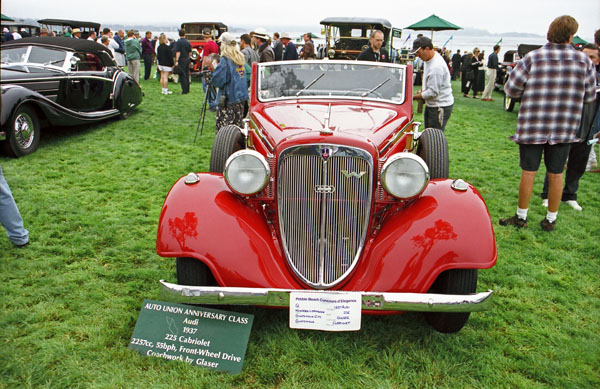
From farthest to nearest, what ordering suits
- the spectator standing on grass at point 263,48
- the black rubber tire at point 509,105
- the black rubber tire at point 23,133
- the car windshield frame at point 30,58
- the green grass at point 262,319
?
the black rubber tire at point 509,105 < the spectator standing on grass at point 263,48 < the car windshield frame at point 30,58 < the black rubber tire at point 23,133 < the green grass at point 262,319

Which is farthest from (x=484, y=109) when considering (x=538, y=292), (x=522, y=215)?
(x=538, y=292)

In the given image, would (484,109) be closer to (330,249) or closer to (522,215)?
(522,215)

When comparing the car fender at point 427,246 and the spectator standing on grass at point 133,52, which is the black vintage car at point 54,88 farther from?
the car fender at point 427,246

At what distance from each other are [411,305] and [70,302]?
87.7 inches

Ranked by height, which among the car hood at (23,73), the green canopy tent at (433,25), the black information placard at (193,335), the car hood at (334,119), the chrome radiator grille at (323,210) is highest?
the green canopy tent at (433,25)

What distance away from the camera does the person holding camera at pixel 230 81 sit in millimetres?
6496

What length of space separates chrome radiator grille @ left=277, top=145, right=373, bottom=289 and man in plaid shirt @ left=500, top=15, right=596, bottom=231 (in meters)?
2.28

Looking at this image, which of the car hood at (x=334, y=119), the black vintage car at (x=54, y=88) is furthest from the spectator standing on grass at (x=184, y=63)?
the car hood at (x=334, y=119)

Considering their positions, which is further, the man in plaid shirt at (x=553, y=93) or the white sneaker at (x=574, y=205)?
the white sneaker at (x=574, y=205)

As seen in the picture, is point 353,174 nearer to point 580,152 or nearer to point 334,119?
point 334,119

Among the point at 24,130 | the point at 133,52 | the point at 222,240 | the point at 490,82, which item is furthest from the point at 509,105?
the point at 222,240

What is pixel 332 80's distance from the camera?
374cm

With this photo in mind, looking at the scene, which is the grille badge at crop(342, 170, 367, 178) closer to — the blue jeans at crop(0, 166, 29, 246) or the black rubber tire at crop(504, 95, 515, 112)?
the blue jeans at crop(0, 166, 29, 246)

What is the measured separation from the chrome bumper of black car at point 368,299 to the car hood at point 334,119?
104 centimetres
